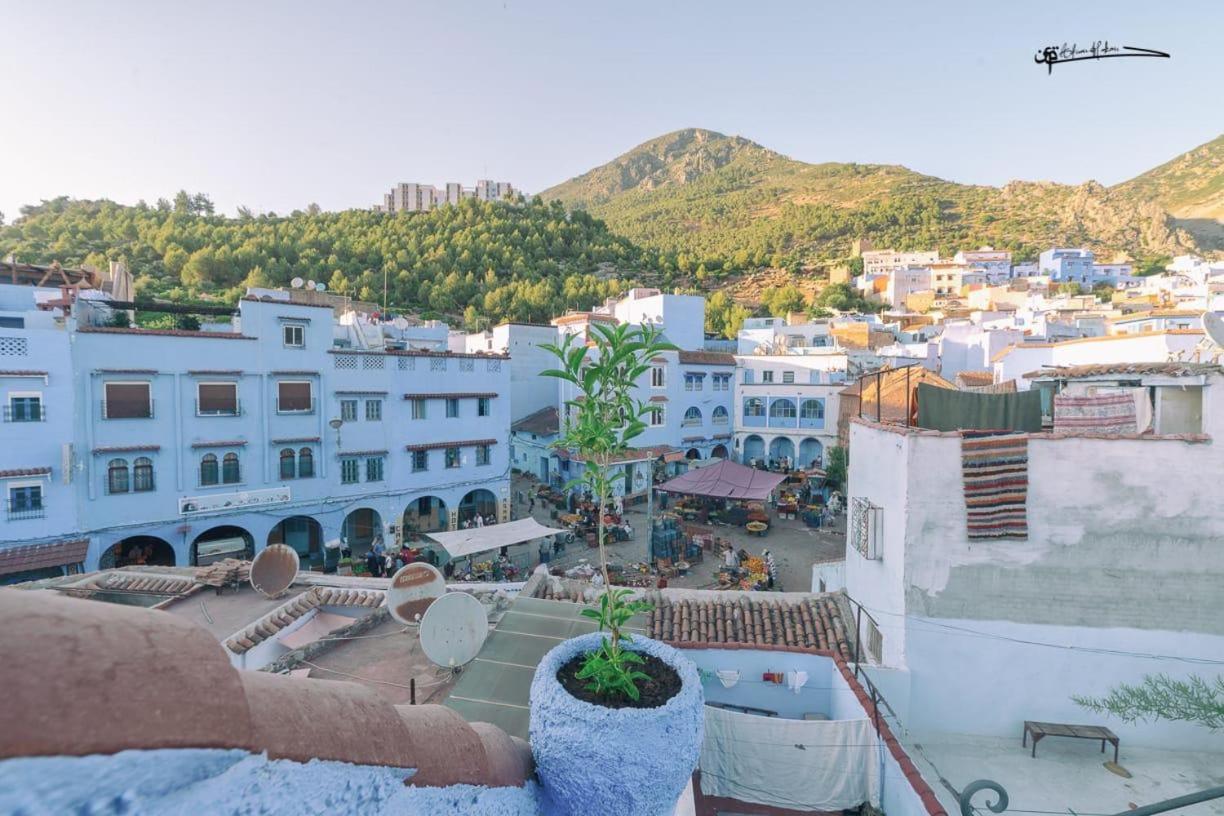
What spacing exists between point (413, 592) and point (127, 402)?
600 inches

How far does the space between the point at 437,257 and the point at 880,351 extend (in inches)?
2055

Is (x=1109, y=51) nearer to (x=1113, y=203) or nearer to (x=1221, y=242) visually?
(x=1113, y=203)

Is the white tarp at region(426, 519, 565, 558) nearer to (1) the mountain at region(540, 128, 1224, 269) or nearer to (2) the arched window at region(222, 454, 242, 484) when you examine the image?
(2) the arched window at region(222, 454, 242, 484)

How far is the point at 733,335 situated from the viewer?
61.5 meters

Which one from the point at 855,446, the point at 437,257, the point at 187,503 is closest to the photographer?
the point at 855,446

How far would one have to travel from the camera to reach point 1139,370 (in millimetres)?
9398

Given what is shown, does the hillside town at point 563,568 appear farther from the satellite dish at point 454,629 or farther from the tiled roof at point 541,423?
the tiled roof at point 541,423

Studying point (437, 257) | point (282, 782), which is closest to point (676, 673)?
point (282, 782)

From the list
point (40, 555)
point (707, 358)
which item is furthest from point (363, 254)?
point (40, 555)

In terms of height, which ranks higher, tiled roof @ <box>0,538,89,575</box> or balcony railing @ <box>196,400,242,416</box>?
balcony railing @ <box>196,400,242,416</box>

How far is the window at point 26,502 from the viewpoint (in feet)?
55.2

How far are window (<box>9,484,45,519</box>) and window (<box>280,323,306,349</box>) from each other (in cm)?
802

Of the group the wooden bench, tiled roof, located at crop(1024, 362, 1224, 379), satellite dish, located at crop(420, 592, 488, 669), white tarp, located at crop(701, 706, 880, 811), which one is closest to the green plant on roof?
satellite dish, located at crop(420, 592, 488, 669)

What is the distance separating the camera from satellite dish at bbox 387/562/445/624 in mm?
9531
